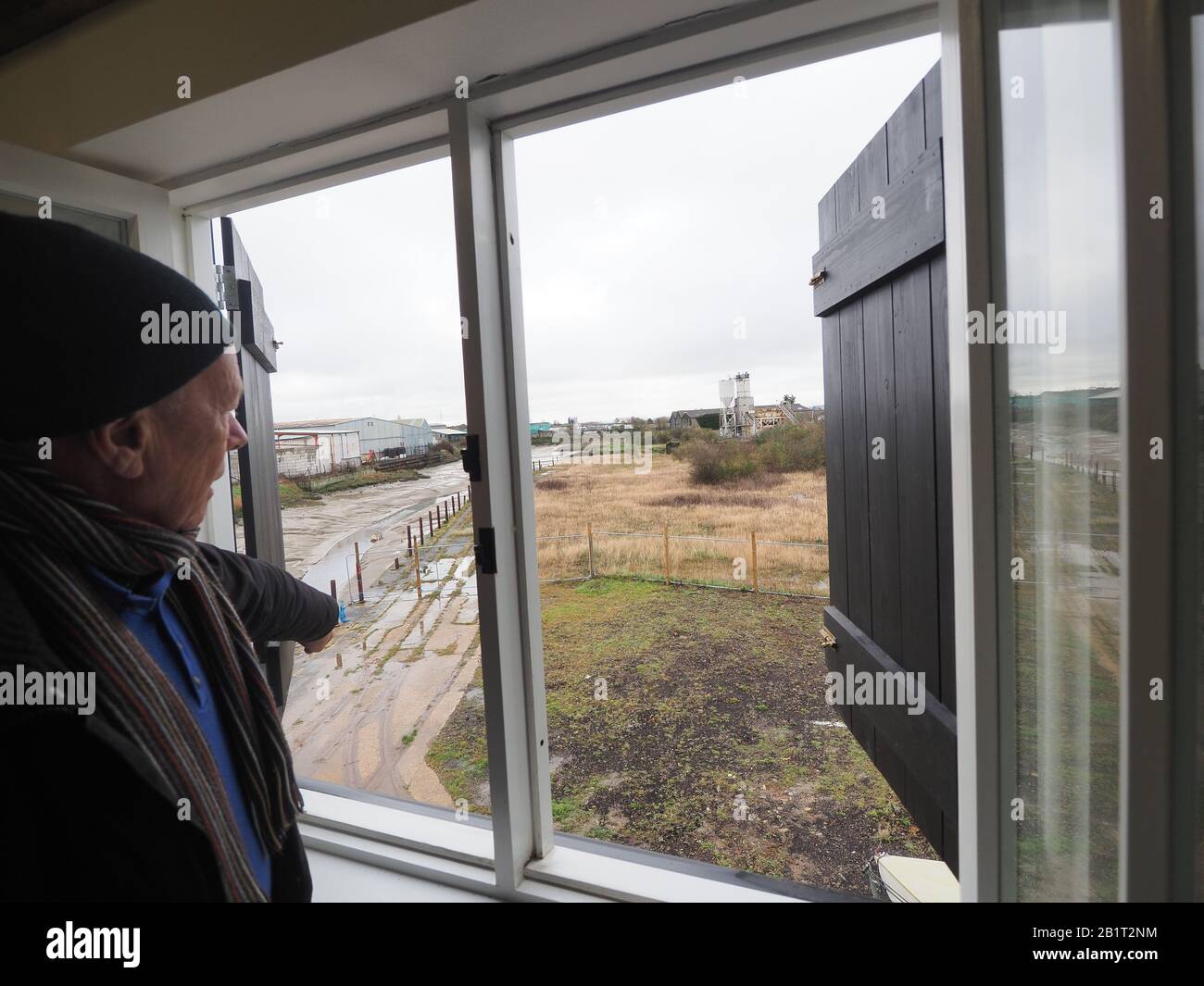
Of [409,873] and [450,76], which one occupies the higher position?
[450,76]

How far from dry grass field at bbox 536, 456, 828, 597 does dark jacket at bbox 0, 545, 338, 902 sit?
971 millimetres

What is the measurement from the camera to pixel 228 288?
1679mm

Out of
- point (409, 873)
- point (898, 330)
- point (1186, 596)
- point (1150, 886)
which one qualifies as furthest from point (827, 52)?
point (409, 873)

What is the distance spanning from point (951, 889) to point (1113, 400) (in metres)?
1.08

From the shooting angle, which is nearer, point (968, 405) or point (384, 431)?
point (968, 405)

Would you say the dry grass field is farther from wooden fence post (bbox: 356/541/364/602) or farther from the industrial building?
wooden fence post (bbox: 356/541/364/602)

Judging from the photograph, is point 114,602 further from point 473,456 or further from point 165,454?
point 473,456

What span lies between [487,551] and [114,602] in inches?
26.8

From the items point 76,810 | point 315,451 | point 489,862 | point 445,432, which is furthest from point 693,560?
point 76,810

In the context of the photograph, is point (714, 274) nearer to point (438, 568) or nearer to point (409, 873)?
point (438, 568)

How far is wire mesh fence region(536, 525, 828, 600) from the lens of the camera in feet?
5.24

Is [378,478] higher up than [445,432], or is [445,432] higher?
[445,432]

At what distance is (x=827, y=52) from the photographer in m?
1.13

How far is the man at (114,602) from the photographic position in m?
0.59
